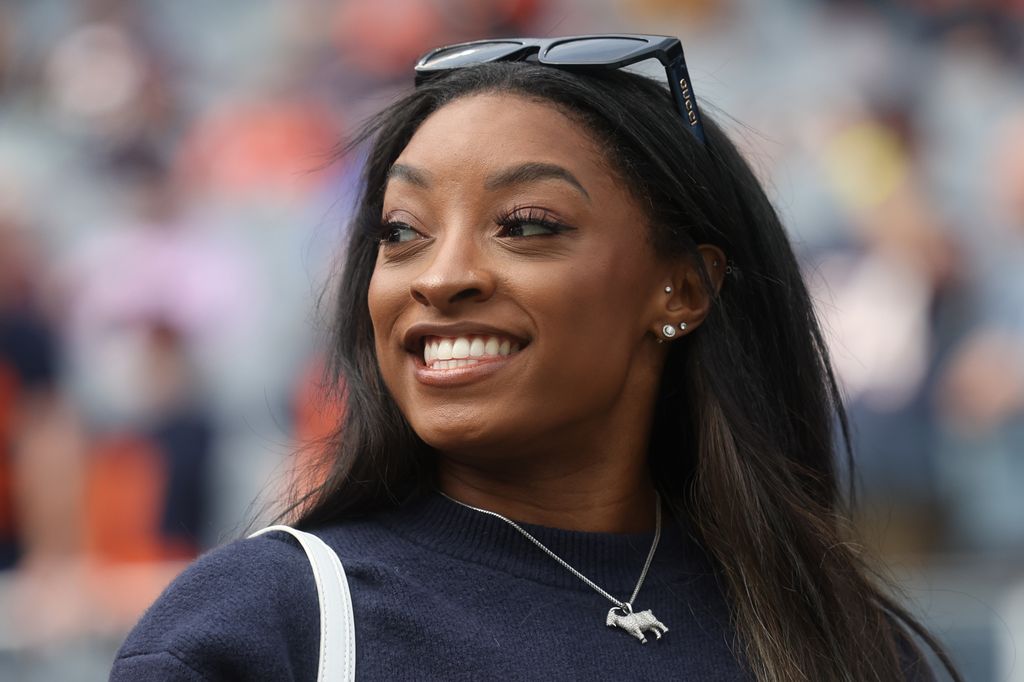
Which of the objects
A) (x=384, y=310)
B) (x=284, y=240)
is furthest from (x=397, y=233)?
(x=284, y=240)

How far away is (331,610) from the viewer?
1874 mm

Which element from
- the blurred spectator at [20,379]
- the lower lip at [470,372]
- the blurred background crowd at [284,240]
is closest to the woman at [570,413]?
the lower lip at [470,372]

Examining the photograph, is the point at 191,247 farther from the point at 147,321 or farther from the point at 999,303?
the point at 999,303

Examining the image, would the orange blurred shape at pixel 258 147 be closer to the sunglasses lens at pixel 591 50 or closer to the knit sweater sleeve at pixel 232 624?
the sunglasses lens at pixel 591 50

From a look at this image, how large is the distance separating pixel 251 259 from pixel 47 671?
2.22 meters

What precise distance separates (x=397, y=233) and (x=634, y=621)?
663 mm

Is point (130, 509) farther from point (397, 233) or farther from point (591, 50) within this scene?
point (591, 50)

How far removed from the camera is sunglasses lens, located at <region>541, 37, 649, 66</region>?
7.41 ft

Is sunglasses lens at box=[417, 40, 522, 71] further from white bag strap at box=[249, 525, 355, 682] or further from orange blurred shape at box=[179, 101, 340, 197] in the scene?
orange blurred shape at box=[179, 101, 340, 197]

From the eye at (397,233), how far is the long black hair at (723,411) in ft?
0.38

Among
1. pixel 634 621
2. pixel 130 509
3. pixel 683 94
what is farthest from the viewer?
pixel 130 509

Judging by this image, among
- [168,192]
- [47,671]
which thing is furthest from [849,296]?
[47,671]

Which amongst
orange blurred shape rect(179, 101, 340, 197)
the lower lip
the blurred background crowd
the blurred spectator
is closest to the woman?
the lower lip

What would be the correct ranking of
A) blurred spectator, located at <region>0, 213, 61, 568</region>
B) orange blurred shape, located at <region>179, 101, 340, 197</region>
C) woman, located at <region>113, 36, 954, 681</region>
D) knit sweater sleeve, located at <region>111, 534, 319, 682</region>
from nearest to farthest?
knit sweater sleeve, located at <region>111, 534, 319, 682</region>, woman, located at <region>113, 36, 954, 681</region>, blurred spectator, located at <region>0, 213, 61, 568</region>, orange blurred shape, located at <region>179, 101, 340, 197</region>
